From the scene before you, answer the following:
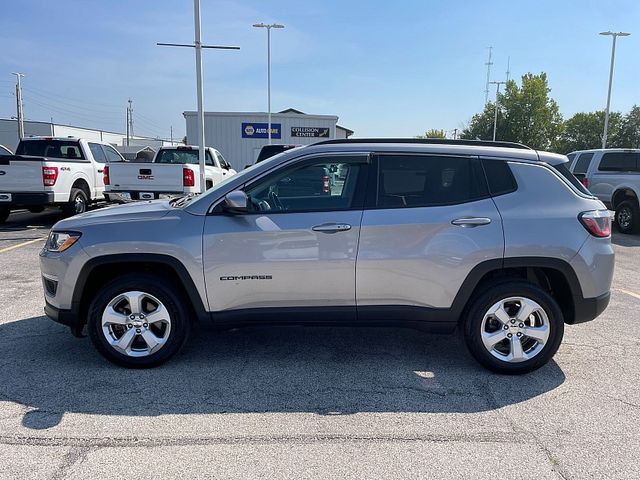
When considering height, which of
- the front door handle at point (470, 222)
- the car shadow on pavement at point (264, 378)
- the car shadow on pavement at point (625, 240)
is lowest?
the car shadow on pavement at point (264, 378)

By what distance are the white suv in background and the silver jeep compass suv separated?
31.3 ft

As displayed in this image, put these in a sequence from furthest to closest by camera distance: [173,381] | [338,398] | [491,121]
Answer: [491,121]
[173,381]
[338,398]

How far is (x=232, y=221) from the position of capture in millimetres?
3762

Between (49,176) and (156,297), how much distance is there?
322 inches

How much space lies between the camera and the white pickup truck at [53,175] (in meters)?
10.3

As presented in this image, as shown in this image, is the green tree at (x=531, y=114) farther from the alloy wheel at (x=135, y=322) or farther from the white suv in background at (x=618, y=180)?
the alloy wheel at (x=135, y=322)

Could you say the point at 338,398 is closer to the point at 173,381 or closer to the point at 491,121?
the point at 173,381

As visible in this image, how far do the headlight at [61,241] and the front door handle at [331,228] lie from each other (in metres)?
1.86

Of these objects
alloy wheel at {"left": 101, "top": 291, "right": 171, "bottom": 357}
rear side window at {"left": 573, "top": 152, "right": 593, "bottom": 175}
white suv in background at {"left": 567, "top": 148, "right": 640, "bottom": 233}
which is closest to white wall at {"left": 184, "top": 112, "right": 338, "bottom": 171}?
rear side window at {"left": 573, "top": 152, "right": 593, "bottom": 175}

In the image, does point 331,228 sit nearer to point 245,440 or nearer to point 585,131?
point 245,440

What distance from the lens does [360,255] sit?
12.2 feet

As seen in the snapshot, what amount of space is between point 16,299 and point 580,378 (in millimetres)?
5957

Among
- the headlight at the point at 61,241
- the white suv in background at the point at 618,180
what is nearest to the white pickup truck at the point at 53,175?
the headlight at the point at 61,241

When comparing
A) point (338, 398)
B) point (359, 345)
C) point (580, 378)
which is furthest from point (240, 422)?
point (580, 378)
